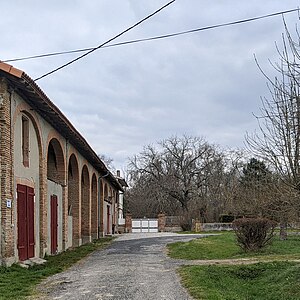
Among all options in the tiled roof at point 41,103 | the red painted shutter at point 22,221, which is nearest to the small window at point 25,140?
the tiled roof at point 41,103

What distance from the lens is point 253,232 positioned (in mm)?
19516

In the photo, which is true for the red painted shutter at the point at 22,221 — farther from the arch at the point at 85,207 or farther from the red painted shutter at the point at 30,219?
the arch at the point at 85,207

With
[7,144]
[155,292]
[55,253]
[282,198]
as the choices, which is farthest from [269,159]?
[55,253]

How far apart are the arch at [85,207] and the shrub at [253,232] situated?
12.0 m

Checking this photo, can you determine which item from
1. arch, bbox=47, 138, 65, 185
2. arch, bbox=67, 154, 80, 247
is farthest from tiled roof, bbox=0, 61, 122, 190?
arch, bbox=67, 154, 80, 247

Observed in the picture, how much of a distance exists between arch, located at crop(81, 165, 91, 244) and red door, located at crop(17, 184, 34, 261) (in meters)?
13.1

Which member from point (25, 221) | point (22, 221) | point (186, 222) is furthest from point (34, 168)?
point (186, 222)

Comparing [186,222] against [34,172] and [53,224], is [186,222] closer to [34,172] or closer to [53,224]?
[53,224]

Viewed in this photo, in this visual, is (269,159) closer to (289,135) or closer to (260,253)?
(289,135)

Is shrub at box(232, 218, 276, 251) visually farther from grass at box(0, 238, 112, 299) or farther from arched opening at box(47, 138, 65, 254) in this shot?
arched opening at box(47, 138, 65, 254)

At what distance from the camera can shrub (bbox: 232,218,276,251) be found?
63.7 feet

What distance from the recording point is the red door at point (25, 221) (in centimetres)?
1506

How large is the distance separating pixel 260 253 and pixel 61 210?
27.1ft

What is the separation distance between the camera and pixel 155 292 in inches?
397
